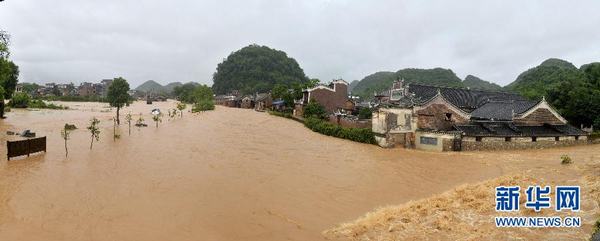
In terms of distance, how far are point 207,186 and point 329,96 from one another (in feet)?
127

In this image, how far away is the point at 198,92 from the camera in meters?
84.7

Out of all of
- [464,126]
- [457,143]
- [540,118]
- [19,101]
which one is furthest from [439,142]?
[19,101]

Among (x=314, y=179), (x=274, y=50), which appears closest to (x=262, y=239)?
(x=314, y=179)

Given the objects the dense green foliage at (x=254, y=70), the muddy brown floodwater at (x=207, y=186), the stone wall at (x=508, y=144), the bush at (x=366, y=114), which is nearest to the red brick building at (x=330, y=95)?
the bush at (x=366, y=114)

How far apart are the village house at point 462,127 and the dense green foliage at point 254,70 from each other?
95.8 metres

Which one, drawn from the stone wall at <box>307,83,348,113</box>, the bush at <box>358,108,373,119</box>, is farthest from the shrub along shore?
the stone wall at <box>307,83,348,113</box>

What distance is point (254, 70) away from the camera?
133 metres

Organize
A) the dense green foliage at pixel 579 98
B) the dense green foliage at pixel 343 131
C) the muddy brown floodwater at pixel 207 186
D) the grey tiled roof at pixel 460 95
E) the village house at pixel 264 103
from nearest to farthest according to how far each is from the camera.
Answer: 1. the muddy brown floodwater at pixel 207 186
2. the dense green foliage at pixel 343 131
3. the grey tiled roof at pixel 460 95
4. the dense green foliage at pixel 579 98
5. the village house at pixel 264 103

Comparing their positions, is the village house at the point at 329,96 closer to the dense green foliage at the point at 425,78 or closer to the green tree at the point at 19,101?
the dense green foliage at the point at 425,78

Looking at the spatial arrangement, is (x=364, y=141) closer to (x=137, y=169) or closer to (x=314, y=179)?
(x=314, y=179)

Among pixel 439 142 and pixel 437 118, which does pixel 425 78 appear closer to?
pixel 437 118

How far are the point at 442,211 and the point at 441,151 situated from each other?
53.3 ft

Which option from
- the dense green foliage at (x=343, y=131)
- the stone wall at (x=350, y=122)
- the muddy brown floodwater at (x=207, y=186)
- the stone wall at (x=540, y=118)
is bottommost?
the muddy brown floodwater at (x=207, y=186)

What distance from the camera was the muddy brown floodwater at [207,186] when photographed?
11.1m
